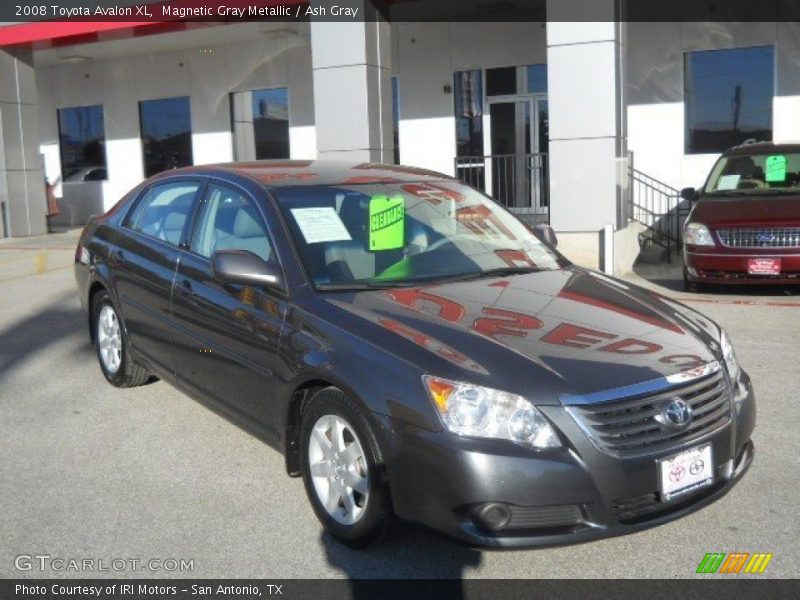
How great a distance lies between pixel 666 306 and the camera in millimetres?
4379

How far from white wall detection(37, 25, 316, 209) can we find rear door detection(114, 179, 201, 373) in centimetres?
1244

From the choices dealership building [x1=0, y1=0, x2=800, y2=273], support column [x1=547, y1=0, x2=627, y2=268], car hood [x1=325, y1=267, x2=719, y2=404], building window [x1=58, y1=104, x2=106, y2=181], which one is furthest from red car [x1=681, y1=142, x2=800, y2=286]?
building window [x1=58, y1=104, x2=106, y2=181]

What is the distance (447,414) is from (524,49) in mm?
14080

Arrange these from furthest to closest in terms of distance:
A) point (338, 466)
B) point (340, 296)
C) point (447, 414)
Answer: point (340, 296) → point (338, 466) → point (447, 414)

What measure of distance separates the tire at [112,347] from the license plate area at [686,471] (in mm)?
3823

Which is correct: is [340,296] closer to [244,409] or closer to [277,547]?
[244,409]

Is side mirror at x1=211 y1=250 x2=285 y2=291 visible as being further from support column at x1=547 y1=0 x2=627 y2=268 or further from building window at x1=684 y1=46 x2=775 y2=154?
building window at x1=684 y1=46 x2=775 y2=154

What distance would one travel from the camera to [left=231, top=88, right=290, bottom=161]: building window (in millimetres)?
18953

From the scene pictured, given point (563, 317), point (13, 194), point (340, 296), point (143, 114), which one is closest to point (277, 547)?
point (340, 296)

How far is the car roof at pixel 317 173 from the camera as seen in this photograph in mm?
4777

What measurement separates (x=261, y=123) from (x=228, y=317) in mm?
15641

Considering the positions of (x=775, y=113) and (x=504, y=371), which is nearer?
(x=504, y=371)

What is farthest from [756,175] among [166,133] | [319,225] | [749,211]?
[166,133]

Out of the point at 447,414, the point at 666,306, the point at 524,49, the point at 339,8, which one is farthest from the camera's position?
the point at 524,49
